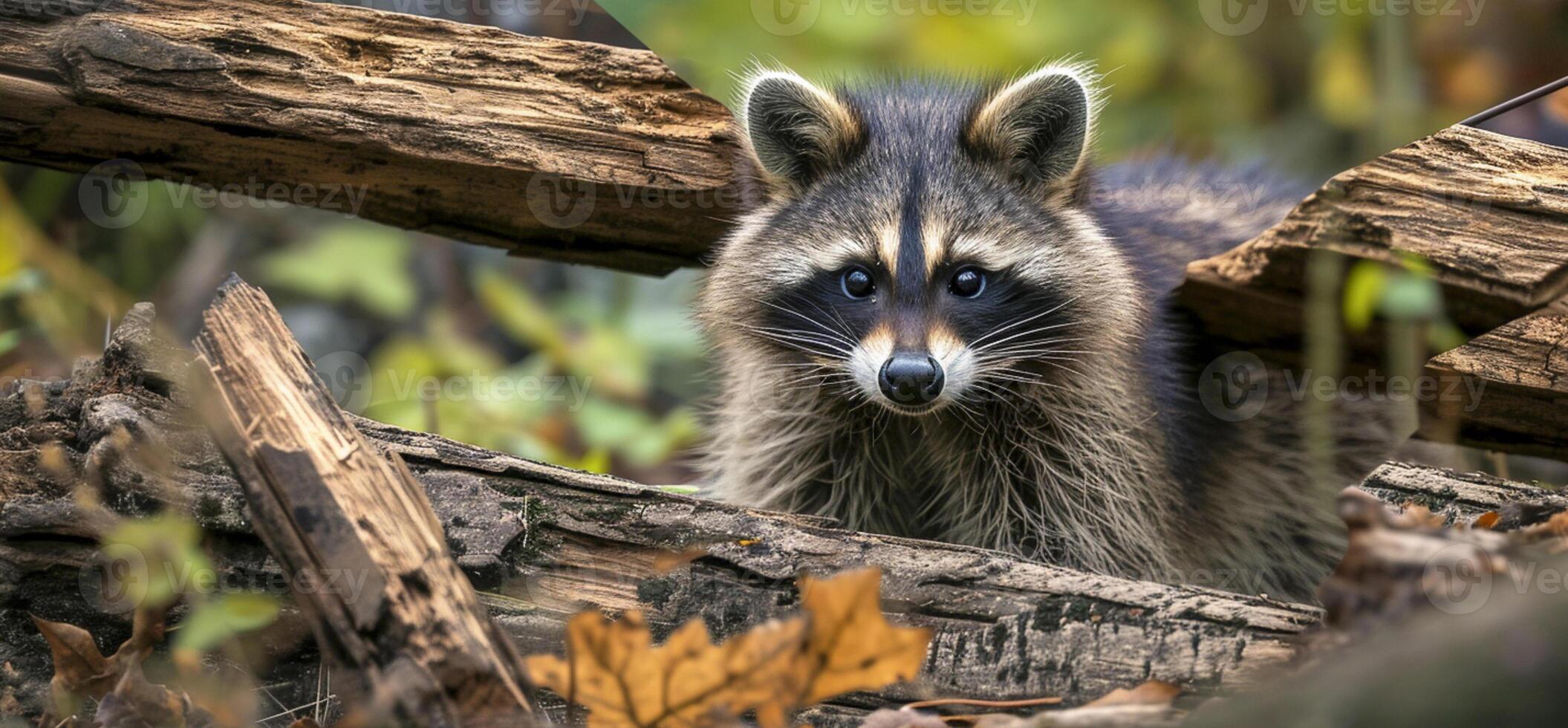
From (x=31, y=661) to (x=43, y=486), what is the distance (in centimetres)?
39

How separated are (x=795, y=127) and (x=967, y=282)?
29.8 inches

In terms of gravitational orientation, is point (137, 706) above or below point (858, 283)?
below

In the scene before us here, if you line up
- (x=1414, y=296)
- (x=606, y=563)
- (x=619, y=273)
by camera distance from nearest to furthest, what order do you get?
(x=606, y=563) → (x=1414, y=296) → (x=619, y=273)

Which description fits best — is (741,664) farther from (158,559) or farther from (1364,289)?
(1364,289)

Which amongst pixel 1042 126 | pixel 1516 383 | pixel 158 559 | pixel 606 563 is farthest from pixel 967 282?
pixel 158 559

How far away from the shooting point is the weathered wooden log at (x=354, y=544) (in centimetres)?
207

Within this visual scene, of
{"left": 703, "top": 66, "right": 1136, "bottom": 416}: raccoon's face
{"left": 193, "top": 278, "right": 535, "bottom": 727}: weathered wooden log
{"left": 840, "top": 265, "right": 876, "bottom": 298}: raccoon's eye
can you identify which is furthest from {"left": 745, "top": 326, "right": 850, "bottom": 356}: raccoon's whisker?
{"left": 193, "top": 278, "right": 535, "bottom": 727}: weathered wooden log

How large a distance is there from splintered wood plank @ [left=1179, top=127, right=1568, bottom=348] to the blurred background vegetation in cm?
75

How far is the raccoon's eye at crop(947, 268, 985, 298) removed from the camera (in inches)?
152

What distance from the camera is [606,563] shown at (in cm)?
298

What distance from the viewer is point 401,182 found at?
3.87 meters

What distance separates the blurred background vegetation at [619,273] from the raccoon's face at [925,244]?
1.49 feet

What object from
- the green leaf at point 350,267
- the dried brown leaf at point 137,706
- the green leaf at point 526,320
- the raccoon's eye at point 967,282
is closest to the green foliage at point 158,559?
the dried brown leaf at point 137,706

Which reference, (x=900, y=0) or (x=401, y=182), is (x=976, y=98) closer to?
(x=900, y=0)
